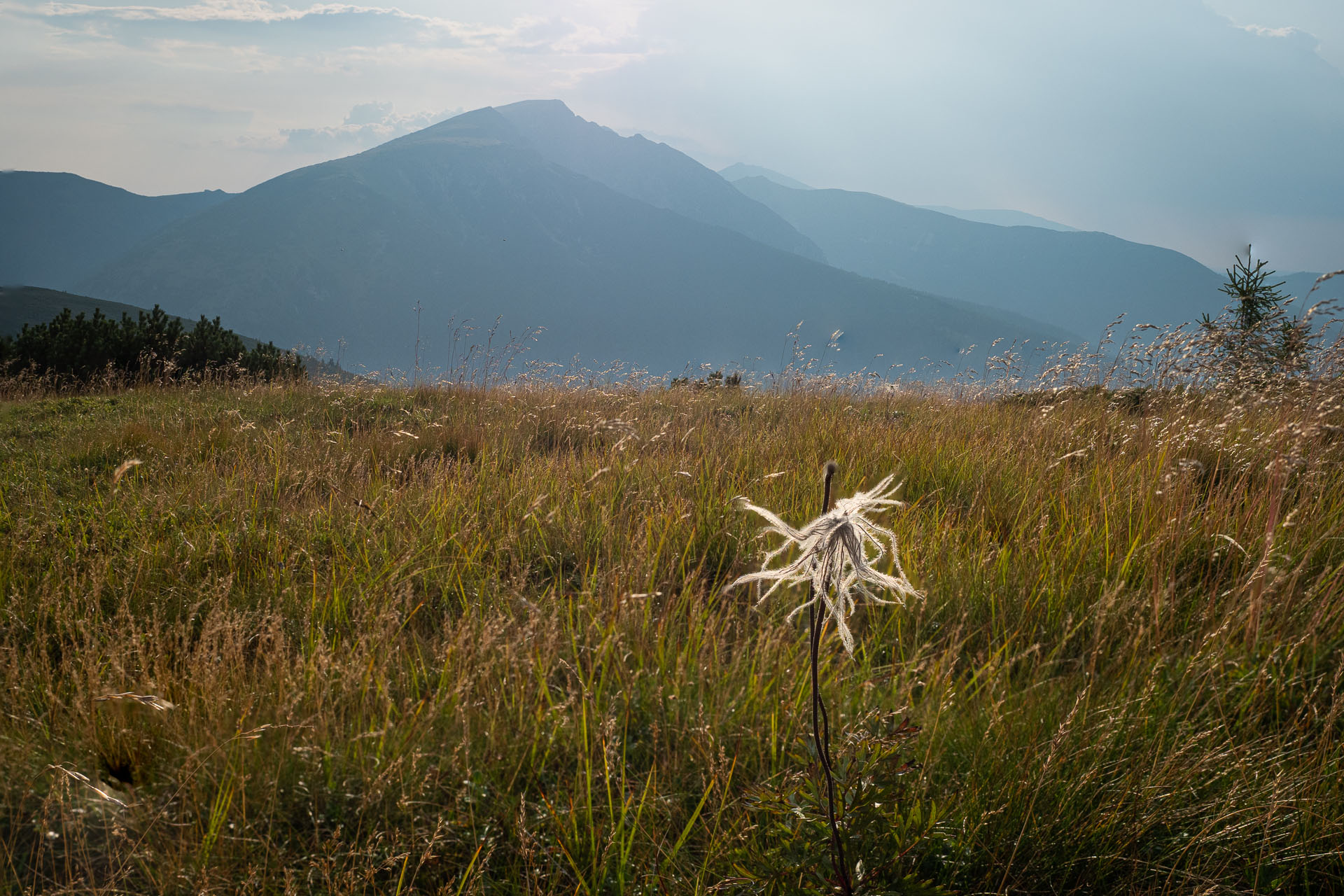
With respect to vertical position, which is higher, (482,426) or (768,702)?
(482,426)

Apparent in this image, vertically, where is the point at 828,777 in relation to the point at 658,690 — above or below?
above

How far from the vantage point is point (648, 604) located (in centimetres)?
225

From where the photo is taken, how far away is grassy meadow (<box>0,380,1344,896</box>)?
1.50m

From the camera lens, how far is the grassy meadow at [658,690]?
150 cm

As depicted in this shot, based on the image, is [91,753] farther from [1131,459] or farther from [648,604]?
[1131,459]

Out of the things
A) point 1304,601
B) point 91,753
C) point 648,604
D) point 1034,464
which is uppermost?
point 1034,464

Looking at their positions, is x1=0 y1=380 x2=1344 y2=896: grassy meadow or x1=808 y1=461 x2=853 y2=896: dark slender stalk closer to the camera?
x1=808 y1=461 x2=853 y2=896: dark slender stalk

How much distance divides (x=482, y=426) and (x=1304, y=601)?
17.0 feet

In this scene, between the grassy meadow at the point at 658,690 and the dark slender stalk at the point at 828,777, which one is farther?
the grassy meadow at the point at 658,690

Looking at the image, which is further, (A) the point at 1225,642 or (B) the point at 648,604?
(B) the point at 648,604

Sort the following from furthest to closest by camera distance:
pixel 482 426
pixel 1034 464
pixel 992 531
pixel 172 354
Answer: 1. pixel 172 354
2. pixel 482 426
3. pixel 1034 464
4. pixel 992 531

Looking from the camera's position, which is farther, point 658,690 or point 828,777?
point 658,690

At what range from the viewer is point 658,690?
78.9 inches

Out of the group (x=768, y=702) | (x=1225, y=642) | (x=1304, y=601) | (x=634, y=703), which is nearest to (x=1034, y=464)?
(x=1304, y=601)
